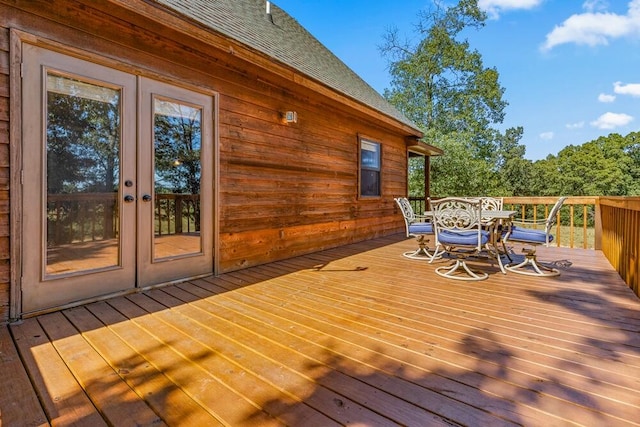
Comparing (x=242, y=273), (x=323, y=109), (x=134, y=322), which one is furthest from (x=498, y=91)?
(x=134, y=322)

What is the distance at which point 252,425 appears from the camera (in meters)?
1.29

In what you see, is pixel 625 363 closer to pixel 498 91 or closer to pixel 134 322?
pixel 134 322

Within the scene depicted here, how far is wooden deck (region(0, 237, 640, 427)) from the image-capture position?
1.37 metres

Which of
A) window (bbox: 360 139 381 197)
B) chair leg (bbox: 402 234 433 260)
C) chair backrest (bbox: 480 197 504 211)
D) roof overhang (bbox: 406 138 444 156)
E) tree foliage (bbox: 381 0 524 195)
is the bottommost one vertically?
chair leg (bbox: 402 234 433 260)

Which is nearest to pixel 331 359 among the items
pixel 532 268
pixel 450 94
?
pixel 532 268

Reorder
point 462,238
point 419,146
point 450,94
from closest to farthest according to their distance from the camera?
point 462,238
point 419,146
point 450,94

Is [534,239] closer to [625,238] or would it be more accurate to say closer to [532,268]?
[532,268]

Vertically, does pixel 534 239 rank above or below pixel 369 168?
below

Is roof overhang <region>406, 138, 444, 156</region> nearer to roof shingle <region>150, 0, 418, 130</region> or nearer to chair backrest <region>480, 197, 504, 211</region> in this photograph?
roof shingle <region>150, 0, 418, 130</region>

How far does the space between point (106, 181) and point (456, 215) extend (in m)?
3.55

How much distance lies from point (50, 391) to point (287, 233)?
131 inches

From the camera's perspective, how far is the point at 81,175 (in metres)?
2.68

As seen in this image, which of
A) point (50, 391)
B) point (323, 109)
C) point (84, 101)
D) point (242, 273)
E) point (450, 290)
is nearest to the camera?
point (50, 391)

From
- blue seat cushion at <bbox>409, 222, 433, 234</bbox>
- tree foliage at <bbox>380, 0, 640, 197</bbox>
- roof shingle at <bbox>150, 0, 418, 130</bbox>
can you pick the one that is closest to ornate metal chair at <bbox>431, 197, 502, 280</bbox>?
blue seat cushion at <bbox>409, 222, 433, 234</bbox>
